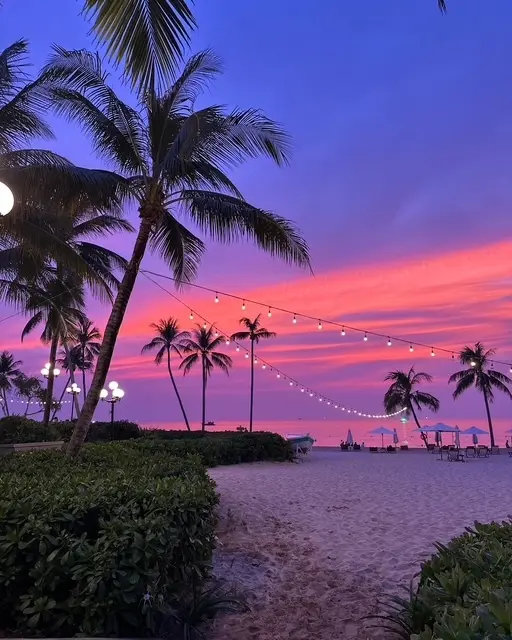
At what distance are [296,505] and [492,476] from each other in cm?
932

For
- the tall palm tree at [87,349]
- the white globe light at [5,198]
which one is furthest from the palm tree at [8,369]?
the white globe light at [5,198]

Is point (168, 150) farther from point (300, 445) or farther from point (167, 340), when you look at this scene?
point (167, 340)

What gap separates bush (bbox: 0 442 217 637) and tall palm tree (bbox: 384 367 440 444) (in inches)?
1659

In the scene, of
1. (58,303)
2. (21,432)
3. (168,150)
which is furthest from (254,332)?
(168,150)

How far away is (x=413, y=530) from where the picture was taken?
27.2ft

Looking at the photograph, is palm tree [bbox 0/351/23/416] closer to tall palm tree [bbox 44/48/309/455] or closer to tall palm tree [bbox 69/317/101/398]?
tall palm tree [bbox 69/317/101/398]

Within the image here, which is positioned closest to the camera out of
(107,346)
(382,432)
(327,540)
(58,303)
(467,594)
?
(467,594)

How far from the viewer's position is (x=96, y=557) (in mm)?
3637

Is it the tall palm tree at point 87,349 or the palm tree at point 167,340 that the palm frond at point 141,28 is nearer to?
the palm tree at point 167,340

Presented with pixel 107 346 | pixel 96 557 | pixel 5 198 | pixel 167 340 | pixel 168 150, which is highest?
pixel 167 340

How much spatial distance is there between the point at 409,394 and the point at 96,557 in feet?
143

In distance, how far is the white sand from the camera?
194 inches

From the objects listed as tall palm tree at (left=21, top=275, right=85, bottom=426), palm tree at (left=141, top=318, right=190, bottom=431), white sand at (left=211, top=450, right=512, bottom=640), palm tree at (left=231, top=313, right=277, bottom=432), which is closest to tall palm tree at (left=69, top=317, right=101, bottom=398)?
palm tree at (left=141, top=318, right=190, bottom=431)

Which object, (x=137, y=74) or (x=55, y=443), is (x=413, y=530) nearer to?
(x=137, y=74)
